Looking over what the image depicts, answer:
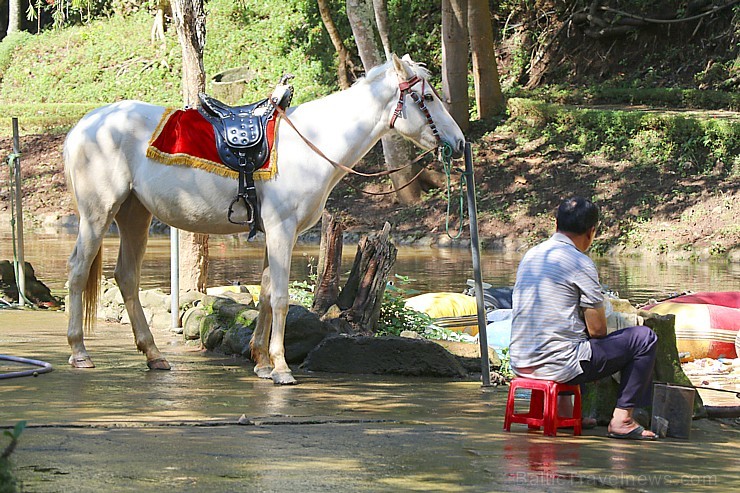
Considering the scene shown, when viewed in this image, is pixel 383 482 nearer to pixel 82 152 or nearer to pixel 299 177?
pixel 299 177

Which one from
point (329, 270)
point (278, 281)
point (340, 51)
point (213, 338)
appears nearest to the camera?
point (278, 281)

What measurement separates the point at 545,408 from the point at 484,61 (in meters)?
23.0

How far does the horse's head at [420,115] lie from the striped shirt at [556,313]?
7.90ft

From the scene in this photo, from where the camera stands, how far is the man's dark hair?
693cm

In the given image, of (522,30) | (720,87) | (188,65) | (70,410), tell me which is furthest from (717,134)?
(70,410)

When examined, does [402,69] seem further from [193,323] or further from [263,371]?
[193,323]

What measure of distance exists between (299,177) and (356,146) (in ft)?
1.89

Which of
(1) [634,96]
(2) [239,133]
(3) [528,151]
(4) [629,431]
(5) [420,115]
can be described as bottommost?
(4) [629,431]

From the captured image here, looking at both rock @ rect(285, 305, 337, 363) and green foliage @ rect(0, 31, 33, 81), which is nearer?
rock @ rect(285, 305, 337, 363)

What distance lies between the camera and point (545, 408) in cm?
672

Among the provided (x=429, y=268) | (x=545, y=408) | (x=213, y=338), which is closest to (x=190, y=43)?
(x=213, y=338)

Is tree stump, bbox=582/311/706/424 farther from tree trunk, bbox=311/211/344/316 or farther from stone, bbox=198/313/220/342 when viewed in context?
stone, bbox=198/313/220/342

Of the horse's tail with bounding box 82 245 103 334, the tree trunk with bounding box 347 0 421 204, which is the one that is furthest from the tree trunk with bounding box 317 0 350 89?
the horse's tail with bounding box 82 245 103 334

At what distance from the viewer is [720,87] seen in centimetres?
3031
